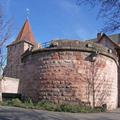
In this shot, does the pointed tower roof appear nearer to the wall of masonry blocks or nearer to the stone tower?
the stone tower

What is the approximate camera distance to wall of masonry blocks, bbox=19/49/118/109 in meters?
21.0

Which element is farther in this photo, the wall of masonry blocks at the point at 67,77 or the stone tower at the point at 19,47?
the stone tower at the point at 19,47

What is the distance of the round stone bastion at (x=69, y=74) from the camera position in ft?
69.1

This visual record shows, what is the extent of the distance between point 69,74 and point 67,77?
9.7 inches

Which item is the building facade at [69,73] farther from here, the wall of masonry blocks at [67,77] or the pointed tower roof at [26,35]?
the pointed tower roof at [26,35]

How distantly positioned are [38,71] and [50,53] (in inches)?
63.3

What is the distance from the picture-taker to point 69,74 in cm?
2116

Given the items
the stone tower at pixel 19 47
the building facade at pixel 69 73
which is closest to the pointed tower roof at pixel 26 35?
the stone tower at pixel 19 47

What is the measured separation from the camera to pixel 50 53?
21875mm

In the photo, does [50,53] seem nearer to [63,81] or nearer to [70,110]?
[63,81]

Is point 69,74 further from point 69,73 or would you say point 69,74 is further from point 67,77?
point 67,77

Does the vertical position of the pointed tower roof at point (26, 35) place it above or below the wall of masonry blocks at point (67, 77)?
above

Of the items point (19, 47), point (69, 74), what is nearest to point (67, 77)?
point (69, 74)

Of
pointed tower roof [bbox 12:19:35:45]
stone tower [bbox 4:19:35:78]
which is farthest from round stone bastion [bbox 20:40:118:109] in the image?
pointed tower roof [bbox 12:19:35:45]
